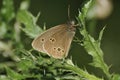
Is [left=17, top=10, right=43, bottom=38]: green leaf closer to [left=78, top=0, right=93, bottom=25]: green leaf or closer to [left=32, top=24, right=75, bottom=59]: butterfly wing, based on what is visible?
[left=32, top=24, right=75, bottom=59]: butterfly wing

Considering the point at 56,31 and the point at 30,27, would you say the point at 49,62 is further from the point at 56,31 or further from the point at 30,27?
the point at 30,27

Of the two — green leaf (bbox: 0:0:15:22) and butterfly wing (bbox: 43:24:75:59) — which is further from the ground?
green leaf (bbox: 0:0:15:22)

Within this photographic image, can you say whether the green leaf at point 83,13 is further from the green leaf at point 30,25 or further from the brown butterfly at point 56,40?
the green leaf at point 30,25

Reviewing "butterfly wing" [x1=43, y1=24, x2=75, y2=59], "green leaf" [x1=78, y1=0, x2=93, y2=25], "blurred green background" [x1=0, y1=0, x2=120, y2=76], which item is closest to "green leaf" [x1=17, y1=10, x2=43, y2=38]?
"butterfly wing" [x1=43, y1=24, x2=75, y2=59]

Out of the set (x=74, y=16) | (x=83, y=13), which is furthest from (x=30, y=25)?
(x=74, y=16)

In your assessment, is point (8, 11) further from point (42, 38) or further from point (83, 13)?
point (83, 13)

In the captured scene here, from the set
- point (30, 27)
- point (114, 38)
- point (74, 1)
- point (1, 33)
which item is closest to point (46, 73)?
point (30, 27)
